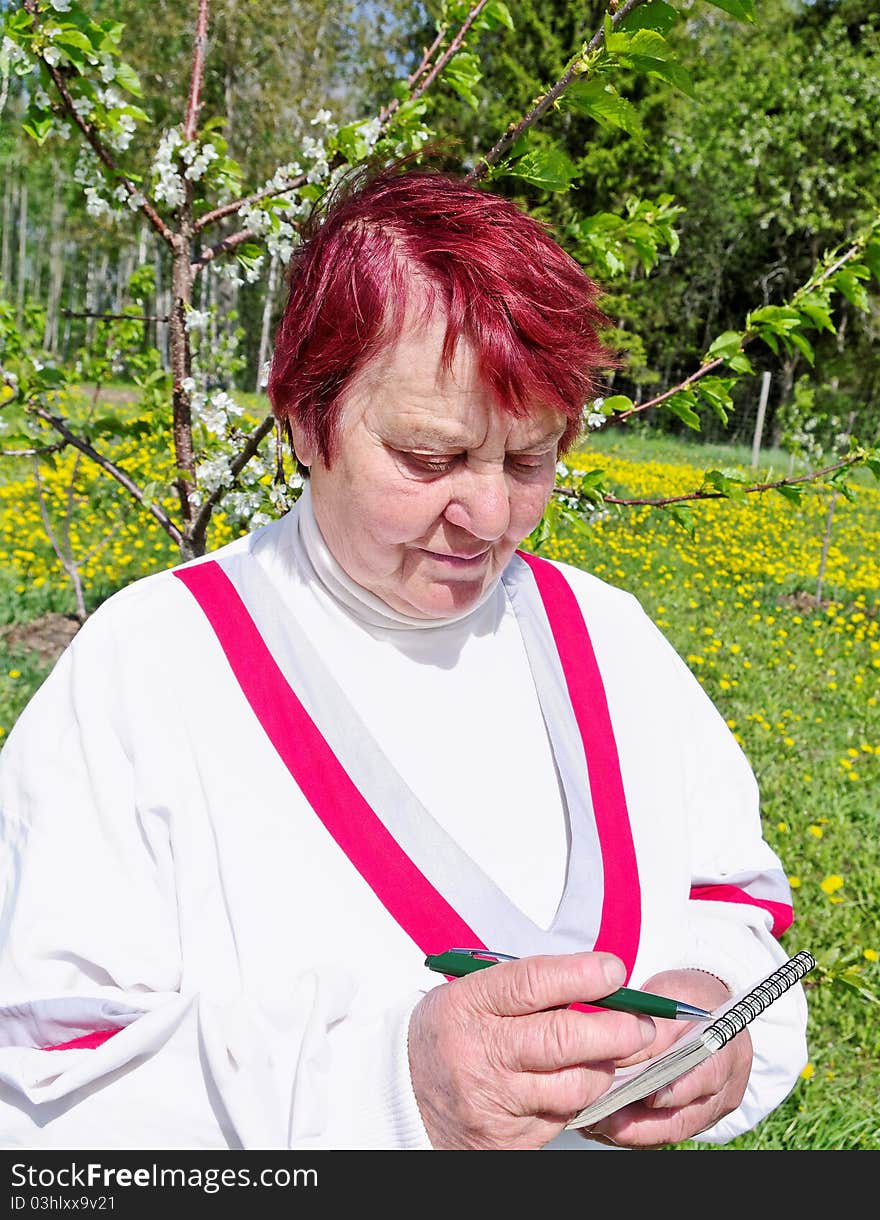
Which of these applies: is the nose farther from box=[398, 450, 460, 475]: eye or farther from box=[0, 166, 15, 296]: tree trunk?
box=[0, 166, 15, 296]: tree trunk

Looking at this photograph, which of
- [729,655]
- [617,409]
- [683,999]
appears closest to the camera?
[683,999]

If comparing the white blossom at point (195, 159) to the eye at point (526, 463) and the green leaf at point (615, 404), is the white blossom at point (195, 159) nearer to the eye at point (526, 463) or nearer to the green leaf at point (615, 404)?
the green leaf at point (615, 404)

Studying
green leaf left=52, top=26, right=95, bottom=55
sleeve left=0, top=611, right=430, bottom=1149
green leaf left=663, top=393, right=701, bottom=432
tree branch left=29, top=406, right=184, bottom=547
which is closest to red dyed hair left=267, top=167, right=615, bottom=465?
sleeve left=0, top=611, right=430, bottom=1149

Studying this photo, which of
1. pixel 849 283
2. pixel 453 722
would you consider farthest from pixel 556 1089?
pixel 849 283

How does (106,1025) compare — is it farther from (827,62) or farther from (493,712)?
(827,62)

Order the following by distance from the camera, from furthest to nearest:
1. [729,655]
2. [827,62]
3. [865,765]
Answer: [827,62] → [729,655] → [865,765]

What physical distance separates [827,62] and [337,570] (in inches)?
977

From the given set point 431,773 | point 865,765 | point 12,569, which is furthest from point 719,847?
point 12,569

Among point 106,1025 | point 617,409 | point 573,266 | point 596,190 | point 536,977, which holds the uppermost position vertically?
point 596,190

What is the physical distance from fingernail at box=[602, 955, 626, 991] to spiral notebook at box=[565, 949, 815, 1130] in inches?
3.8

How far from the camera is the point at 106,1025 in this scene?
3.71 feet

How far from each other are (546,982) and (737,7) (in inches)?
45.0

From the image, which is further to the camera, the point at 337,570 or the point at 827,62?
the point at 827,62

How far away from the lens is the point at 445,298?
1.18 metres
